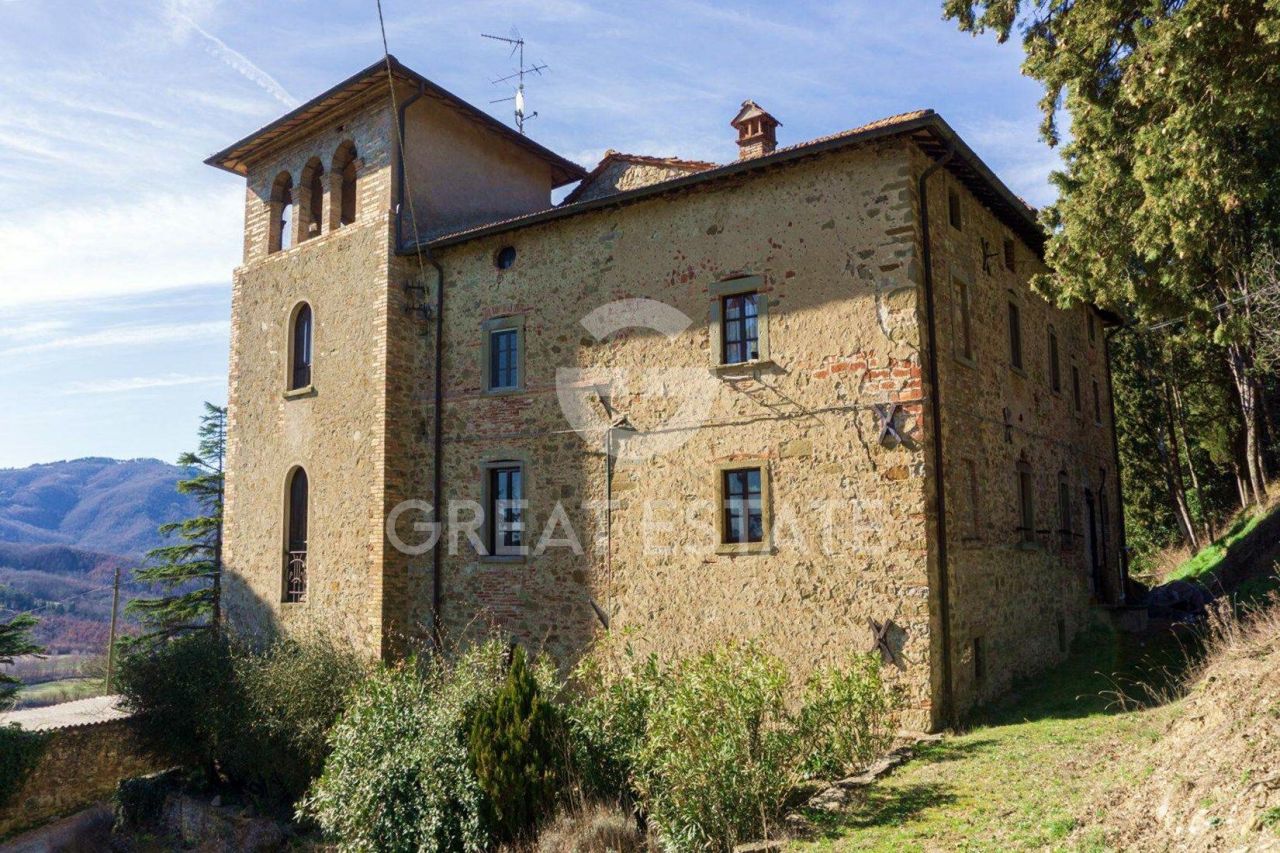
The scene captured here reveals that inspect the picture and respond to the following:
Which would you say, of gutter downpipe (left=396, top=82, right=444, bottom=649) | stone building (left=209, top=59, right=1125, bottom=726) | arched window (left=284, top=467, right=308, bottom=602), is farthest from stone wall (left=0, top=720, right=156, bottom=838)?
gutter downpipe (left=396, top=82, right=444, bottom=649)

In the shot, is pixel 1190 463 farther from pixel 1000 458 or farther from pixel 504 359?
pixel 504 359

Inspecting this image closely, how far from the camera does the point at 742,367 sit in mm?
12195

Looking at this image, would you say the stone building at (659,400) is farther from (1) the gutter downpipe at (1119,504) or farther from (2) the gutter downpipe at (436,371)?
(1) the gutter downpipe at (1119,504)

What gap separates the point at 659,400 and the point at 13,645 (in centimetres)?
1522

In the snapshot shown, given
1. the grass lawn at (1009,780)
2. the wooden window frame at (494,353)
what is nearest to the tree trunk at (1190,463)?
the grass lawn at (1009,780)

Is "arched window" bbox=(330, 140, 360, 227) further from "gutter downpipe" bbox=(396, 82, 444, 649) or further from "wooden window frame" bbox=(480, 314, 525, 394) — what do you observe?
"wooden window frame" bbox=(480, 314, 525, 394)

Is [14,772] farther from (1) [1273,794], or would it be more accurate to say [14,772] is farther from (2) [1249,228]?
(2) [1249,228]

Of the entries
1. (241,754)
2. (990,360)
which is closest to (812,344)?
(990,360)

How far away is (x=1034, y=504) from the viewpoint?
14516mm

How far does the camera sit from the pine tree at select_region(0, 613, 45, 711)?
1788cm

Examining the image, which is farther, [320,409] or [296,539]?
[296,539]

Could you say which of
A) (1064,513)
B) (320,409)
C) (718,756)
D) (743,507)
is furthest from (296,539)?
(1064,513)

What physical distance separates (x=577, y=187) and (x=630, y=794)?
11.9 metres

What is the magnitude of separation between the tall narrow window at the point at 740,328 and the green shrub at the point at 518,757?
5237 mm
